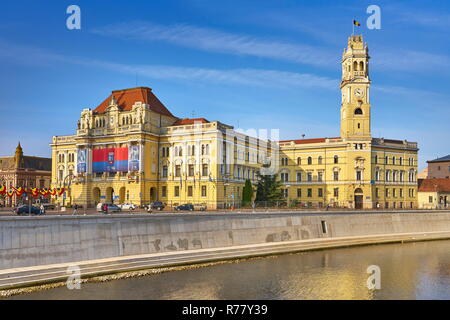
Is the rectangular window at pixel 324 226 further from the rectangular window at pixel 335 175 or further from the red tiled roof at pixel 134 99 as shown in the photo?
the red tiled roof at pixel 134 99

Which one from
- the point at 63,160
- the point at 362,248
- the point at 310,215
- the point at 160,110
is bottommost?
the point at 362,248

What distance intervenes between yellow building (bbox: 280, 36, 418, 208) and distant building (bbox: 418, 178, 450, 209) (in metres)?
2.30

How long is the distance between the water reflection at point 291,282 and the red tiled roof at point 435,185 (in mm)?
55942

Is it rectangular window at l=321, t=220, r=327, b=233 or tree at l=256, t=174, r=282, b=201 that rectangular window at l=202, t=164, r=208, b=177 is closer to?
tree at l=256, t=174, r=282, b=201

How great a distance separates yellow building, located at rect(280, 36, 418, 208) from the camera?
93812mm

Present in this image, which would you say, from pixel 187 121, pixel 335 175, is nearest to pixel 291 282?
pixel 187 121

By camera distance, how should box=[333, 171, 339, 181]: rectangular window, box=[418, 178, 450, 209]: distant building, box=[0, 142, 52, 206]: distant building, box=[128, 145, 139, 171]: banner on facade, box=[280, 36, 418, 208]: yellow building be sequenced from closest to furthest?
1. box=[128, 145, 139, 171]: banner on facade
2. box=[280, 36, 418, 208]: yellow building
3. box=[333, 171, 339, 181]: rectangular window
4. box=[418, 178, 450, 209]: distant building
5. box=[0, 142, 52, 206]: distant building

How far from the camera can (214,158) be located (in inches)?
3167

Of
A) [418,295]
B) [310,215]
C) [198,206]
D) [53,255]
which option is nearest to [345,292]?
[418,295]

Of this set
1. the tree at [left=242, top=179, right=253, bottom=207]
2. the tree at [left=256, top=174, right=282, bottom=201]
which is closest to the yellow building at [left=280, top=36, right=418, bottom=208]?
the tree at [left=256, top=174, right=282, bottom=201]

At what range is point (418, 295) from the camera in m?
31.0
